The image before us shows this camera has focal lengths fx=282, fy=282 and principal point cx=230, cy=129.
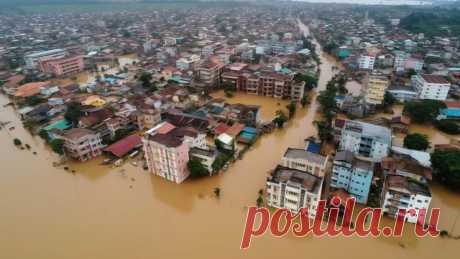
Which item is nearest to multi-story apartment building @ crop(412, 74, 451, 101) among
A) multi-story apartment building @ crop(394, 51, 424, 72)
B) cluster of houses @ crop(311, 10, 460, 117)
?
cluster of houses @ crop(311, 10, 460, 117)

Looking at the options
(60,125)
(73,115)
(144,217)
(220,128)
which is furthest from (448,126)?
(60,125)

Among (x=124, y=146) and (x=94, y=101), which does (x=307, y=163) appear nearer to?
(x=124, y=146)

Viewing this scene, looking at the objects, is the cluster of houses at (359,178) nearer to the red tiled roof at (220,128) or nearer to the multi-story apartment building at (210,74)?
the red tiled roof at (220,128)

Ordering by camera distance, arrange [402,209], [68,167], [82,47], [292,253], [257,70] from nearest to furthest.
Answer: [292,253]
[402,209]
[68,167]
[257,70]
[82,47]

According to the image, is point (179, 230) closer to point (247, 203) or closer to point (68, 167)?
point (247, 203)

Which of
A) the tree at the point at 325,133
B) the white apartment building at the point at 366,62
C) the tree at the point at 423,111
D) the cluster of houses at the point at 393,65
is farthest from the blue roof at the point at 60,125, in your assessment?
the white apartment building at the point at 366,62

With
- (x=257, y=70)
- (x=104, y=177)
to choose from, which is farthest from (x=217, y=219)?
(x=257, y=70)
